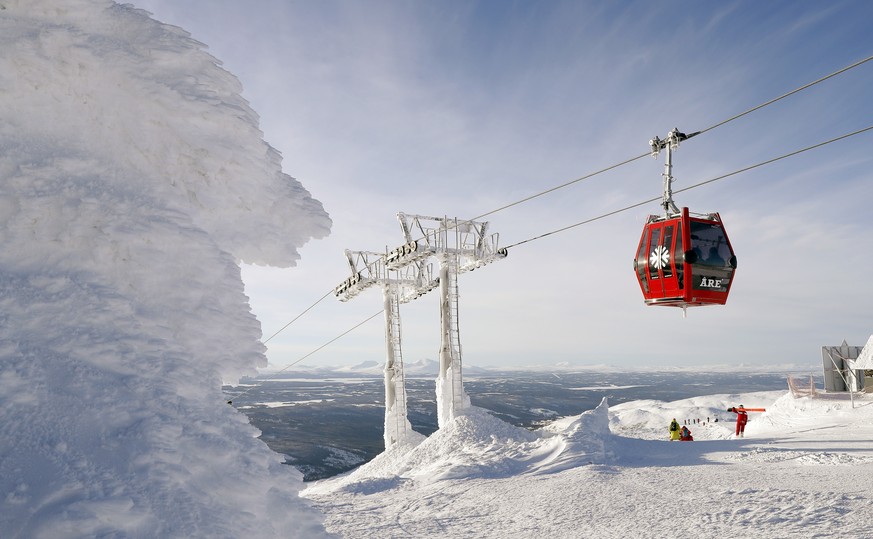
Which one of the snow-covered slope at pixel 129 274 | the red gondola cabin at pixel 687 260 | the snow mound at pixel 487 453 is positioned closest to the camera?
the snow-covered slope at pixel 129 274

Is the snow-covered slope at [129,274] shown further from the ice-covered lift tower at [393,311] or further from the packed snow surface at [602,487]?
the ice-covered lift tower at [393,311]

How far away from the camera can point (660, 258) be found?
35.4 feet

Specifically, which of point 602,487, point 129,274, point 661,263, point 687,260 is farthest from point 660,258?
point 129,274

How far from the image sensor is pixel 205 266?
418 centimetres

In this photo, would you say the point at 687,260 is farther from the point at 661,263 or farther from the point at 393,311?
the point at 393,311

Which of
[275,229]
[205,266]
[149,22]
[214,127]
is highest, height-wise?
[149,22]

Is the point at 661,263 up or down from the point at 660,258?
down

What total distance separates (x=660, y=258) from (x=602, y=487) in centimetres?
473

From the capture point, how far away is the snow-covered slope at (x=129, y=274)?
9.93 feet

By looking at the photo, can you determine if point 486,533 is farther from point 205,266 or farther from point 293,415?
point 293,415

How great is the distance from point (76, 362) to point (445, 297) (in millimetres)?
14795

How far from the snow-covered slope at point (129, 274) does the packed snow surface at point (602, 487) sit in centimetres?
668

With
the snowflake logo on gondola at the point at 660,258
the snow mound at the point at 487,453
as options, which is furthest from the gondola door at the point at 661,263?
the snow mound at the point at 487,453

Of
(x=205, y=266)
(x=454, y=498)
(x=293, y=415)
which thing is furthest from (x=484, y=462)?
(x=293, y=415)
